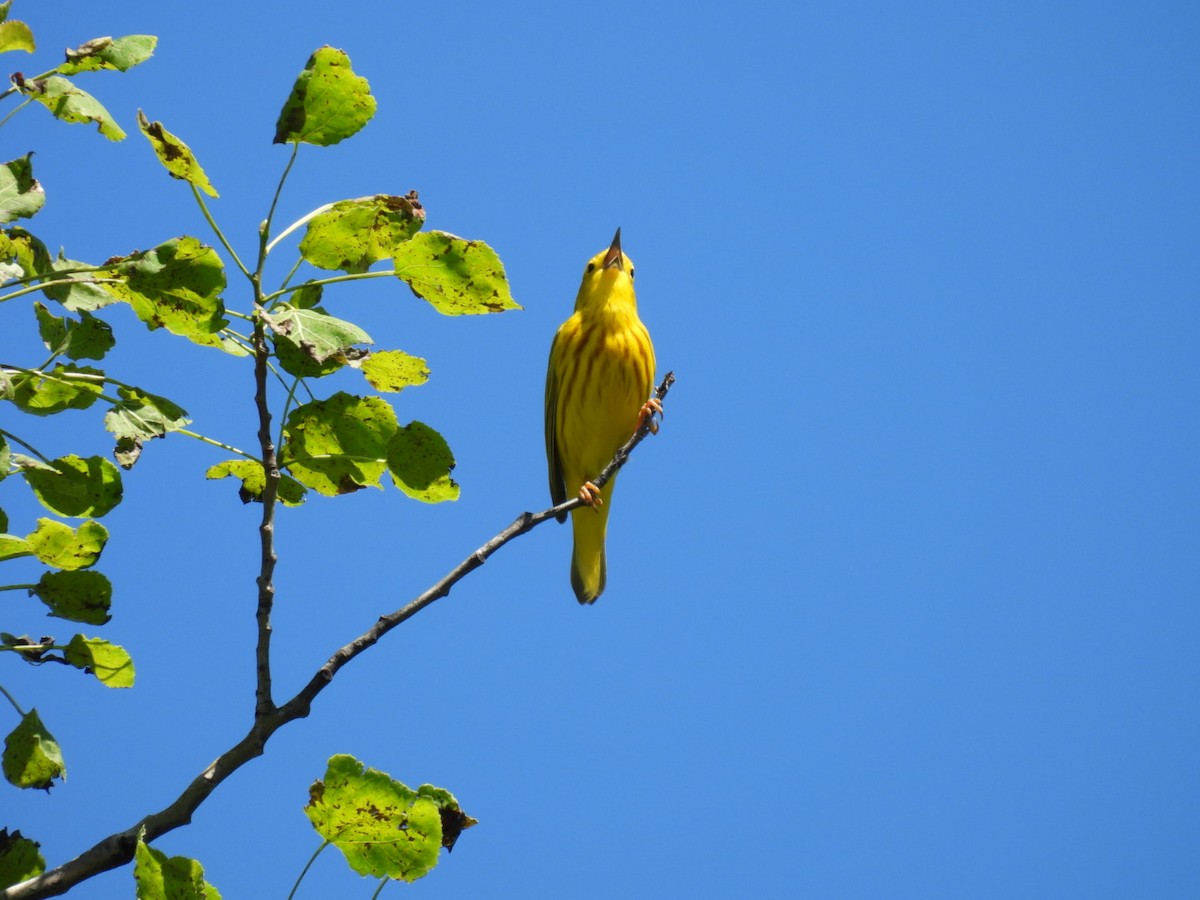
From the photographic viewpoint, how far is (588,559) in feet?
23.3

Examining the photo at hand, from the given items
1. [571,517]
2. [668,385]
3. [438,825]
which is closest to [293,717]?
[438,825]

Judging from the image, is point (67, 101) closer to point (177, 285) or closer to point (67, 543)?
point (177, 285)

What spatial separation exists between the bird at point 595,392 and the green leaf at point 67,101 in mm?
4090

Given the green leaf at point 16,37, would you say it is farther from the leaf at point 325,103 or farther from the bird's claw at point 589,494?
the bird's claw at point 589,494

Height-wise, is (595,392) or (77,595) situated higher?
(595,392)

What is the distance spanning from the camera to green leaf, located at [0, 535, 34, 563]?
7.02 feet

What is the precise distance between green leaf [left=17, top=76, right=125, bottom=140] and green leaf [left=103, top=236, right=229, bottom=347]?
33 cm

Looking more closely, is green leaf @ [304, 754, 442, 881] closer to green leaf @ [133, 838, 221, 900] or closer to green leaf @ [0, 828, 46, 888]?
green leaf @ [133, 838, 221, 900]

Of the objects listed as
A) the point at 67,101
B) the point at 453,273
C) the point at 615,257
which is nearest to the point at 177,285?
the point at 67,101

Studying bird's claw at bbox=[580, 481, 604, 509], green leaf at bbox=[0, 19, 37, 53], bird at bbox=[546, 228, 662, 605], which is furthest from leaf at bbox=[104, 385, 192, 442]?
bird at bbox=[546, 228, 662, 605]

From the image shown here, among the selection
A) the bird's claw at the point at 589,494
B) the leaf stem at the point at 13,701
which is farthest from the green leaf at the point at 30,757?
the bird's claw at the point at 589,494

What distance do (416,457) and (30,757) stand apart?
0.94m

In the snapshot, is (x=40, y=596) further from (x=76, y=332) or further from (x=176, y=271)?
(x=176, y=271)

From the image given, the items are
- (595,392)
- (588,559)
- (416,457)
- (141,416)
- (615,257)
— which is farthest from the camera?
(588,559)
